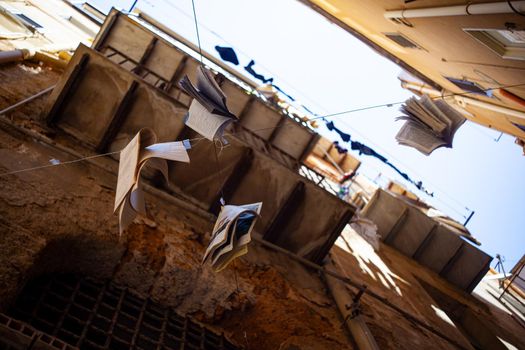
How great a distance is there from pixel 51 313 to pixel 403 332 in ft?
22.0

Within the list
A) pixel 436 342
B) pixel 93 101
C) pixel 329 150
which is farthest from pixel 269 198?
pixel 329 150

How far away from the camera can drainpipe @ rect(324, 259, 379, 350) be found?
5.45 m

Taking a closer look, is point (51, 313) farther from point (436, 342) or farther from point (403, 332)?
point (436, 342)

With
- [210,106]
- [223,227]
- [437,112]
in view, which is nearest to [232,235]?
[223,227]

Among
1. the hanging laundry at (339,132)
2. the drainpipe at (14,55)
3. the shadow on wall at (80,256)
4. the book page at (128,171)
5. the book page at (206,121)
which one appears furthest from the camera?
the hanging laundry at (339,132)

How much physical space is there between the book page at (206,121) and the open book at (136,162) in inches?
17.5

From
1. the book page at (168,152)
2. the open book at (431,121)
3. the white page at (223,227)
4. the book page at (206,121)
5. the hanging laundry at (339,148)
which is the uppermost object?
the open book at (431,121)

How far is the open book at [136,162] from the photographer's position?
2961mm

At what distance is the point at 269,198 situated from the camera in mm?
6977

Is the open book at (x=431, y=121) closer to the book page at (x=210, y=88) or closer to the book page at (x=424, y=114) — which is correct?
the book page at (x=424, y=114)

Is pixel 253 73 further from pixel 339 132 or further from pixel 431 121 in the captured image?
pixel 431 121

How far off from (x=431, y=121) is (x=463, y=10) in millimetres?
2035

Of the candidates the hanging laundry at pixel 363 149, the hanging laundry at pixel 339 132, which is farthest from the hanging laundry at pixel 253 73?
the hanging laundry at pixel 363 149

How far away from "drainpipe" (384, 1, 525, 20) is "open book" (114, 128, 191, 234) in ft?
17.0
